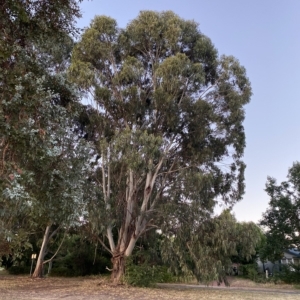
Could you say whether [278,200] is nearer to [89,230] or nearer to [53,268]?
[89,230]

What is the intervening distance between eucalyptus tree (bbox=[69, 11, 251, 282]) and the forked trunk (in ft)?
0.16

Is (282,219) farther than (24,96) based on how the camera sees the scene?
Yes

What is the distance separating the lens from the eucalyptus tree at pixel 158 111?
15570mm

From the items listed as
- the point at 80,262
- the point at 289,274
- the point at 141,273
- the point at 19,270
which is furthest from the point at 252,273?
the point at 19,270

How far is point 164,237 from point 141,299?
4567 mm

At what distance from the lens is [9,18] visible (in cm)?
534

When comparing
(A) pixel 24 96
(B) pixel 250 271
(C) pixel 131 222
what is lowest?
(A) pixel 24 96

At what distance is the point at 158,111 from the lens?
16359 mm

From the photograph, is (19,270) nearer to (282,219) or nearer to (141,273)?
(141,273)

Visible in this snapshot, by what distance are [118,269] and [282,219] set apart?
13.2 metres

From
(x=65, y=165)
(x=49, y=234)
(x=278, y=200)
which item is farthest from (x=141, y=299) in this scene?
(x=278, y=200)

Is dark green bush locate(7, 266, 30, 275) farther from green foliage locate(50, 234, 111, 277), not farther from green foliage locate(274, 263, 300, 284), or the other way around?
green foliage locate(274, 263, 300, 284)

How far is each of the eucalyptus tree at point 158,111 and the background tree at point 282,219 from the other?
8591 mm

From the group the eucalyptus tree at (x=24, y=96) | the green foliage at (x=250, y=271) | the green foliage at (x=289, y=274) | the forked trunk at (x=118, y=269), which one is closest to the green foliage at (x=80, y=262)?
the green foliage at (x=250, y=271)
